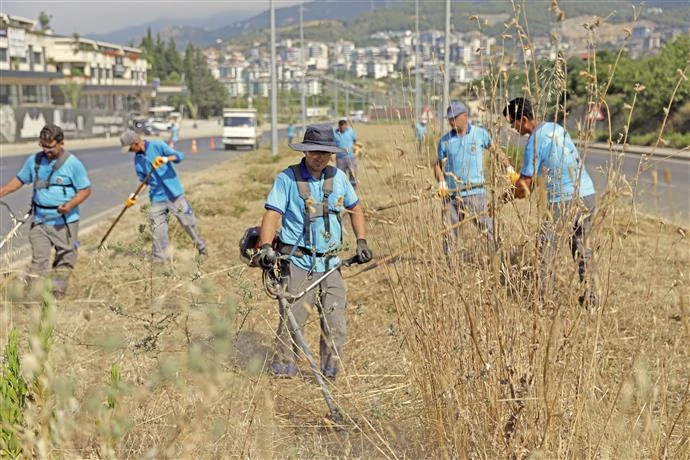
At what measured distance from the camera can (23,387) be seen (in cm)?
265

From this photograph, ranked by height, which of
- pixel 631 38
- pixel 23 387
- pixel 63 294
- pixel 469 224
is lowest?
pixel 63 294

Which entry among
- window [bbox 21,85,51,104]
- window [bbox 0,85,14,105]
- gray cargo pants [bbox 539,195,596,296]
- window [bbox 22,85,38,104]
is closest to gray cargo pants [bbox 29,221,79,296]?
gray cargo pants [bbox 539,195,596,296]

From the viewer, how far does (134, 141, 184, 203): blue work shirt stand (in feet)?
27.8

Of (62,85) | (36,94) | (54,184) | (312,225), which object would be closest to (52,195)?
(54,184)

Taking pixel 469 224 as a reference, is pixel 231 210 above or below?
below

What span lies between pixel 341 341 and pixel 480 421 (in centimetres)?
182

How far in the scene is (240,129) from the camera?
42000 mm

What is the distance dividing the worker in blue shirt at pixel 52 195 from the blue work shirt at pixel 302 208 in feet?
9.14

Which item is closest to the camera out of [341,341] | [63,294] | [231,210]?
[341,341]

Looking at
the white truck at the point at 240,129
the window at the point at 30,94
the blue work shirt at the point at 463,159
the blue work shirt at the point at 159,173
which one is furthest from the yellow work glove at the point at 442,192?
the window at the point at 30,94

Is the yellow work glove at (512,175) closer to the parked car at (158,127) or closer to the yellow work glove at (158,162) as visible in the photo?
the yellow work glove at (158,162)

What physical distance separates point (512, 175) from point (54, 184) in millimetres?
4736

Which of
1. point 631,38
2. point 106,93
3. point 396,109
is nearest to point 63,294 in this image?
point 396,109

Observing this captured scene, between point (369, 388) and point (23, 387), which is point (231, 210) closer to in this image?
point (369, 388)
